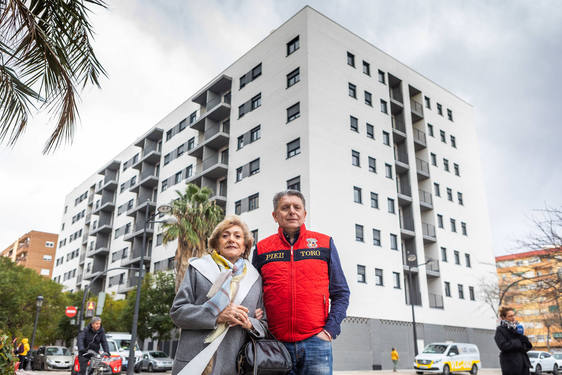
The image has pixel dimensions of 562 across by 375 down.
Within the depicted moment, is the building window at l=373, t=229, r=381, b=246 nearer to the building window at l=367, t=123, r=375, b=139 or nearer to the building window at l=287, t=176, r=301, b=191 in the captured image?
the building window at l=287, t=176, r=301, b=191

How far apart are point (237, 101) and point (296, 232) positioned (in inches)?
1395

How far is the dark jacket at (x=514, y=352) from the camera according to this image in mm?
6973

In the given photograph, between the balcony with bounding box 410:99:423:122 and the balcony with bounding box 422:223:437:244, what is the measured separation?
969 cm

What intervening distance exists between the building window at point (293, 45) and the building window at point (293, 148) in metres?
7.40

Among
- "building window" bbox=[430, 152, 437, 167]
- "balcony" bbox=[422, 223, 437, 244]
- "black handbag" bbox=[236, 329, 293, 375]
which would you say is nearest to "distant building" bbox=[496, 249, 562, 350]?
"balcony" bbox=[422, 223, 437, 244]

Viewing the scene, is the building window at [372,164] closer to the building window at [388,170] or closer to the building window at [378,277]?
the building window at [388,170]

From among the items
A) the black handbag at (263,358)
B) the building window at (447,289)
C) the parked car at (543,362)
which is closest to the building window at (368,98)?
the building window at (447,289)

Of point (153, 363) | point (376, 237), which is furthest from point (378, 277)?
point (153, 363)

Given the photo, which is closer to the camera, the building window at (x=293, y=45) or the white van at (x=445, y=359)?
the white van at (x=445, y=359)

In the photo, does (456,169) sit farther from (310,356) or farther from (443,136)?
(310,356)

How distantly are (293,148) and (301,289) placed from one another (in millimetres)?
27565

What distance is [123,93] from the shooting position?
5750 mm

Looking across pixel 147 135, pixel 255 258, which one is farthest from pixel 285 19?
pixel 255 258

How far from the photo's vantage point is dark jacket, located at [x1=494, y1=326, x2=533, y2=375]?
275 inches
